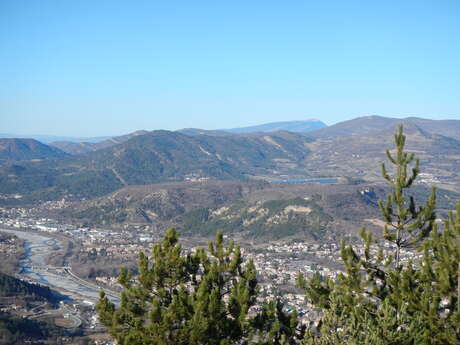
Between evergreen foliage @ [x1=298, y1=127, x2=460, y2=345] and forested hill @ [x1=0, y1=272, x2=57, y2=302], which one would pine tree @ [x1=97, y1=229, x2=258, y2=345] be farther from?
forested hill @ [x1=0, y1=272, x2=57, y2=302]

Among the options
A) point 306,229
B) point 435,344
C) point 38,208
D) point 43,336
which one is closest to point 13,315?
point 43,336

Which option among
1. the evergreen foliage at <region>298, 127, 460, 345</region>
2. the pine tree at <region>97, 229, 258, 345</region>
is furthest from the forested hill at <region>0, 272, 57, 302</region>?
the evergreen foliage at <region>298, 127, 460, 345</region>

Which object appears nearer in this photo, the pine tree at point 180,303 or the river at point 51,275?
the pine tree at point 180,303

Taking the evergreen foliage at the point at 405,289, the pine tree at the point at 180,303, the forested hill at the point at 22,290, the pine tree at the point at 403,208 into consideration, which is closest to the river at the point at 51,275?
the forested hill at the point at 22,290

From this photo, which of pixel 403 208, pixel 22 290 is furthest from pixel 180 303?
pixel 22 290

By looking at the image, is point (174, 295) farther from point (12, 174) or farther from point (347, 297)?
point (12, 174)

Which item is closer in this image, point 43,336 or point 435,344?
point 435,344

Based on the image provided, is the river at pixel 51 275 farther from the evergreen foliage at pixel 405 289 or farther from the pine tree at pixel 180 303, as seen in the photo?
the evergreen foliage at pixel 405 289

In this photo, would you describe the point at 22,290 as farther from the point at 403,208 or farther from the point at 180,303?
the point at 403,208
